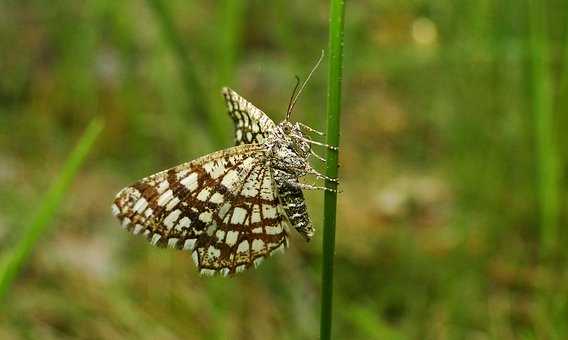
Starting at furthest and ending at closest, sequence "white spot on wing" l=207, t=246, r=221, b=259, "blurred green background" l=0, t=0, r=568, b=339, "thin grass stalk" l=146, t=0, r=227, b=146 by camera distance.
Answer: "blurred green background" l=0, t=0, r=568, b=339 < "thin grass stalk" l=146, t=0, r=227, b=146 < "white spot on wing" l=207, t=246, r=221, b=259

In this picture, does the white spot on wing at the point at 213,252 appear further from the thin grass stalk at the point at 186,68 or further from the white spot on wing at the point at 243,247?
the thin grass stalk at the point at 186,68

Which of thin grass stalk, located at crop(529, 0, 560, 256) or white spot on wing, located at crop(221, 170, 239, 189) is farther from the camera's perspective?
thin grass stalk, located at crop(529, 0, 560, 256)

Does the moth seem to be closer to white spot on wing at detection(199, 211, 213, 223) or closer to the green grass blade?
white spot on wing at detection(199, 211, 213, 223)

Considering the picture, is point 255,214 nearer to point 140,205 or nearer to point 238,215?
point 238,215

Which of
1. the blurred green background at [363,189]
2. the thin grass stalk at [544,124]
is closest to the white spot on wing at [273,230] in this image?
the blurred green background at [363,189]

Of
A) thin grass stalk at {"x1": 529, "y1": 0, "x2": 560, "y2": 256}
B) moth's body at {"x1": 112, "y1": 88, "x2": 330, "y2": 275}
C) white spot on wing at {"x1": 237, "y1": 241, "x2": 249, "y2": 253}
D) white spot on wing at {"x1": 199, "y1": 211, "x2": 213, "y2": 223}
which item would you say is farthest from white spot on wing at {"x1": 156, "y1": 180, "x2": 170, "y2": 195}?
thin grass stalk at {"x1": 529, "y1": 0, "x2": 560, "y2": 256}

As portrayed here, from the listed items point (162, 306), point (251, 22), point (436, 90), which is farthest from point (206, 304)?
point (251, 22)
